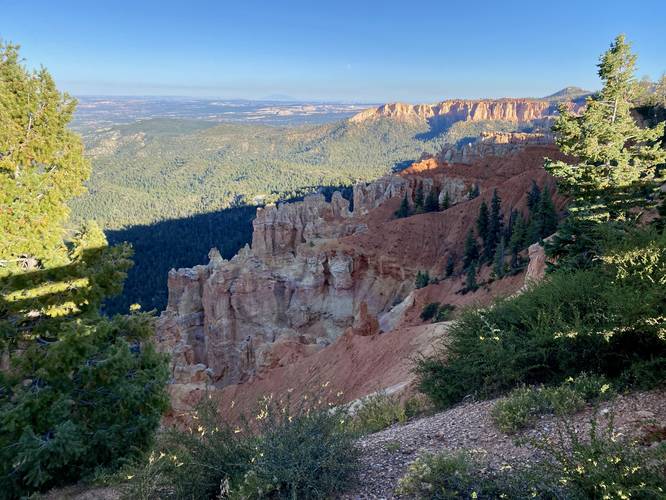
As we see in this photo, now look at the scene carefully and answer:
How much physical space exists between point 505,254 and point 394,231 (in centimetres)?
1106

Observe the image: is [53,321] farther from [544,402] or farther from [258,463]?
[544,402]

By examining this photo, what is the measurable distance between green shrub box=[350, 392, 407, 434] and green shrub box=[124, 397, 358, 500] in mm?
2594

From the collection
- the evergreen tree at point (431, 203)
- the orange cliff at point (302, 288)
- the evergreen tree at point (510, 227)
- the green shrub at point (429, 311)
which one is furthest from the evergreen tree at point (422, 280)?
the evergreen tree at point (431, 203)

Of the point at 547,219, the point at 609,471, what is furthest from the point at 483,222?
the point at 609,471

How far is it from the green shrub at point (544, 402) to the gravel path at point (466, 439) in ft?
0.44

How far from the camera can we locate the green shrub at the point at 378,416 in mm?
8746

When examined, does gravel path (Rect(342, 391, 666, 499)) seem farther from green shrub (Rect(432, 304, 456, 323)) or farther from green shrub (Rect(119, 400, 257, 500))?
green shrub (Rect(432, 304, 456, 323))

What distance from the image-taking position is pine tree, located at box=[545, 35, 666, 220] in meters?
14.4

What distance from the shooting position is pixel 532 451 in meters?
5.46

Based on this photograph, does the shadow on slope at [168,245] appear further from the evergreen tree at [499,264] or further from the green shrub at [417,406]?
the green shrub at [417,406]

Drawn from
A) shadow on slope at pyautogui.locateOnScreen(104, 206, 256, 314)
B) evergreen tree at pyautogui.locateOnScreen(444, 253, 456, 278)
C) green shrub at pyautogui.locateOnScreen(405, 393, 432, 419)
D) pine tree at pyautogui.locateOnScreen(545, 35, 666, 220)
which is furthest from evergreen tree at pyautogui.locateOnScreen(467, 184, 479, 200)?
shadow on slope at pyautogui.locateOnScreen(104, 206, 256, 314)

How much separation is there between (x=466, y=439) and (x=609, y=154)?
1172 cm

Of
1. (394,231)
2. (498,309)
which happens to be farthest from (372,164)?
(498,309)

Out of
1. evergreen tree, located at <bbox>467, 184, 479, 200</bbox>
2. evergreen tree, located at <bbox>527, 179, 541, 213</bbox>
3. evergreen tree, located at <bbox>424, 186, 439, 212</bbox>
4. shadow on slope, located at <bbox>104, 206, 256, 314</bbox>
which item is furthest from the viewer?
shadow on slope, located at <bbox>104, 206, 256, 314</bbox>
